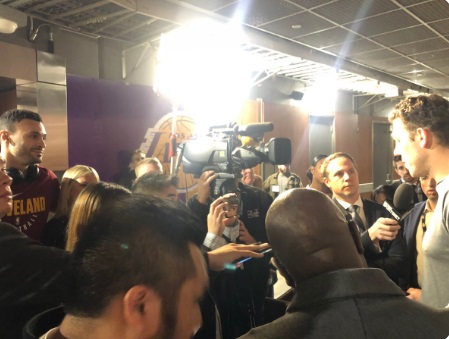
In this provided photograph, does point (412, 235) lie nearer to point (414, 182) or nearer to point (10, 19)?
point (414, 182)

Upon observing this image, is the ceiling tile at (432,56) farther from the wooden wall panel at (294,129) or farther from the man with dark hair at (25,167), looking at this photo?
the man with dark hair at (25,167)

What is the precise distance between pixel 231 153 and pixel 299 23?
179cm

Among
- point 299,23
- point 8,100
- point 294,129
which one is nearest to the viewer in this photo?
point 8,100

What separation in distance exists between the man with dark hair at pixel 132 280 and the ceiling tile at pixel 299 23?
110 inches

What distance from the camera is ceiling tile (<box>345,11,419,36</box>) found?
3148 mm

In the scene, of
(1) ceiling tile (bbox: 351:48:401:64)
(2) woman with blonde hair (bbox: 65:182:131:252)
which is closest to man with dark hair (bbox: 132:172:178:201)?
(2) woman with blonde hair (bbox: 65:182:131:252)

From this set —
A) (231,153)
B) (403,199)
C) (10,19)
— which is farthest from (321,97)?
(10,19)

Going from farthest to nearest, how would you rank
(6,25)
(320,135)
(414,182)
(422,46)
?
(320,135) → (422,46) → (414,182) → (6,25)

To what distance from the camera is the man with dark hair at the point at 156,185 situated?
1.85 metres

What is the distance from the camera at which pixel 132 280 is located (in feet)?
1.98

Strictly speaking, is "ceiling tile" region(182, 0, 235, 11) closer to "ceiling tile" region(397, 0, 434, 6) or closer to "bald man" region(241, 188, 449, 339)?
"ceiling tile" region(397, 0, 434, 6)

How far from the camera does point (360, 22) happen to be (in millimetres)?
3254

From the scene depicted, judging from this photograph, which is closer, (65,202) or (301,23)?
(65,202)

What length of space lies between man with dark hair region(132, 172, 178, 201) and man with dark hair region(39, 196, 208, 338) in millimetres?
1175
